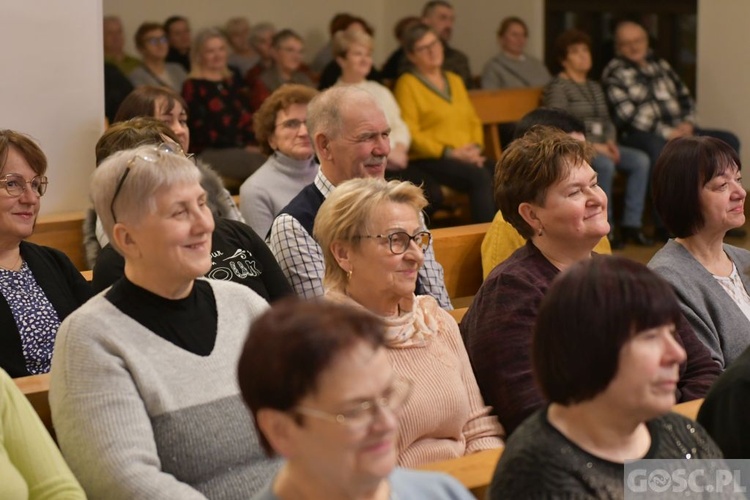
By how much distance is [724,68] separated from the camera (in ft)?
25.4

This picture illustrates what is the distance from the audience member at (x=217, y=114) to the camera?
6582 millimetres

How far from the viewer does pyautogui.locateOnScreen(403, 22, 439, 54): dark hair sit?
681 cm

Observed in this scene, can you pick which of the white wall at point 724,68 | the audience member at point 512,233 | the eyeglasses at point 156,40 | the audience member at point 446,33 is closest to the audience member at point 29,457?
the audience member at point 512,233

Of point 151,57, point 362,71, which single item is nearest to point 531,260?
point 362,71

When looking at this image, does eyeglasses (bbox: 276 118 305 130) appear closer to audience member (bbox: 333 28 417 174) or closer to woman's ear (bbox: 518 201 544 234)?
woman's ear (bbox: 518 201 544 234)

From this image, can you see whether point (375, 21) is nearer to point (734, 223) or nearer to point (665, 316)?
point (734, 223)

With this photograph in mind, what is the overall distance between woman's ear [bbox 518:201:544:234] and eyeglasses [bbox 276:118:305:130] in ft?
5.60

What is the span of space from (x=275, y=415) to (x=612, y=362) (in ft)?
1.81

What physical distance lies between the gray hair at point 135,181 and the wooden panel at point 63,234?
191cm

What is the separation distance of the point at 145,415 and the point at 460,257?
2.06 m

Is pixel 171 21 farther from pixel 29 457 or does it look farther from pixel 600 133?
pixel 29 457

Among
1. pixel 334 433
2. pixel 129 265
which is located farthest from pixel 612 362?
pixel 129 265

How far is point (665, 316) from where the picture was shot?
194 centimetres

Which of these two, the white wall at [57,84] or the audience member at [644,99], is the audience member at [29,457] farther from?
the audience member at [644,99]
